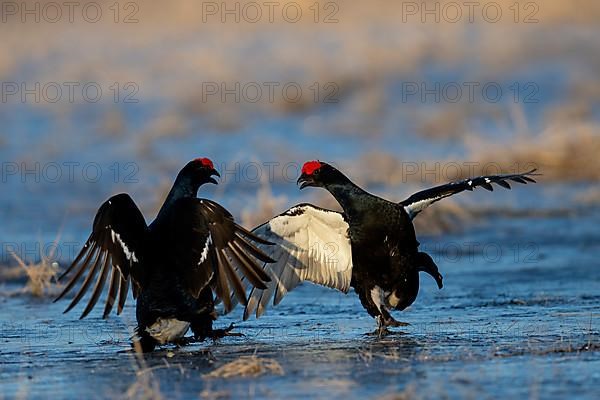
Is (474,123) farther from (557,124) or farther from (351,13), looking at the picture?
(351,13)

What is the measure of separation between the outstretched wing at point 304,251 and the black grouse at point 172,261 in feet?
3.22

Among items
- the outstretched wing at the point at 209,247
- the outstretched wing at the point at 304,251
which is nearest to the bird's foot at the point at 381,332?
the outstretched wing at the point at 304,251

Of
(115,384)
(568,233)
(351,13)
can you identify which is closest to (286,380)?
(115,384)

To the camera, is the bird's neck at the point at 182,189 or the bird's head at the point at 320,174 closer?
the bird's neck at the point at 182,189

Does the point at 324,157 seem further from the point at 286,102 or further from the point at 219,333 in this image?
the point at 219,333

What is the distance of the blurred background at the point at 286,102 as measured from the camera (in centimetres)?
1484

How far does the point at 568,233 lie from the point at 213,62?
1148 centimetres

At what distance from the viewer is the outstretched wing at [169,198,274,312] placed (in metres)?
7.02

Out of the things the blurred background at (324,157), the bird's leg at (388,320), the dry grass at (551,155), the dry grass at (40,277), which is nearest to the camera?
the blurred background at (324,157)

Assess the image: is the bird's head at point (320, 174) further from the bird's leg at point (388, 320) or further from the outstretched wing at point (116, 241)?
the outstretched wing at point (116, 241)

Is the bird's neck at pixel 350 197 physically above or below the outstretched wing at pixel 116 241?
above

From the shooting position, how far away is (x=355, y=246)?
779 centimetres

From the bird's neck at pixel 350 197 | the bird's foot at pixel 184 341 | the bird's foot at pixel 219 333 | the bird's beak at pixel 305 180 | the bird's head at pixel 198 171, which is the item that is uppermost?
the bird's head at pixel 198 171

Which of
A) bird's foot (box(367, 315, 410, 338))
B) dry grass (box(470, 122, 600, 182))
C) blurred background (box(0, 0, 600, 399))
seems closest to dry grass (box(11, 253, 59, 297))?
blurred background (box(0, 0, 600, 399))
